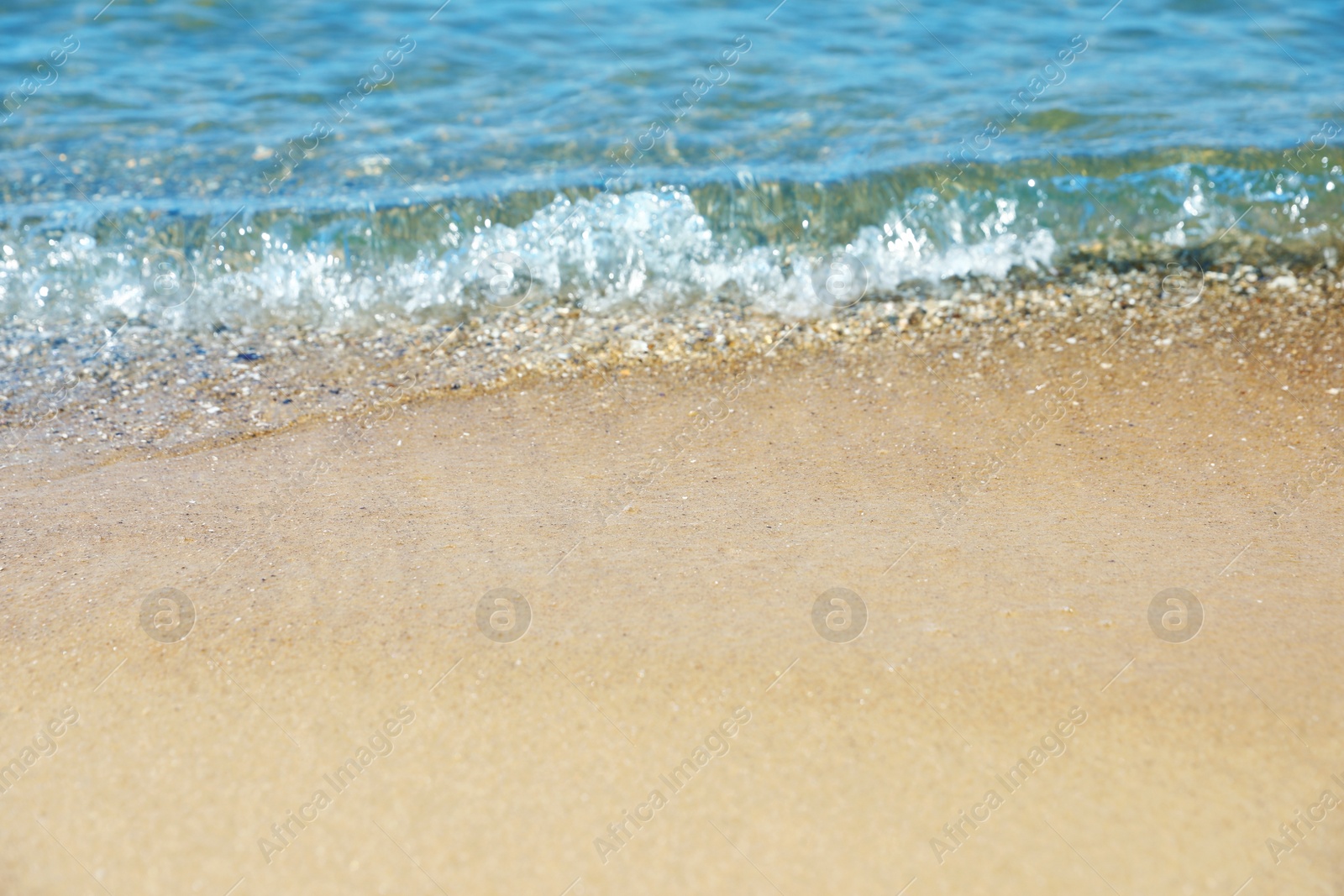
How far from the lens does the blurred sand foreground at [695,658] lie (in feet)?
5.96

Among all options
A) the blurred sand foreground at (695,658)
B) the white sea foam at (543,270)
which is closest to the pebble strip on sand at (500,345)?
the white sea foam at (543,270)

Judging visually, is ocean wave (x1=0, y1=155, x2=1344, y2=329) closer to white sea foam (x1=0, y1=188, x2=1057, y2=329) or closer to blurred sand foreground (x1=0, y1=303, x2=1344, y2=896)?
white sea foam (x1=0, y1=188, x2=1057, y2=329)

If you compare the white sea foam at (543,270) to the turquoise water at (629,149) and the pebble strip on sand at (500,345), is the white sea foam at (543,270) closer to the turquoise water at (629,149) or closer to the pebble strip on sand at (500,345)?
the turquoise water at (629,149)

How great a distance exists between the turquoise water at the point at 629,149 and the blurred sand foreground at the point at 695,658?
1293mm

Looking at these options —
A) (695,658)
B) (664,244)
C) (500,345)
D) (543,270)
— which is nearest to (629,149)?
(664,244)

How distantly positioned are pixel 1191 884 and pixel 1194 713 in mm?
417

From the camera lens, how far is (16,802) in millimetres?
1917

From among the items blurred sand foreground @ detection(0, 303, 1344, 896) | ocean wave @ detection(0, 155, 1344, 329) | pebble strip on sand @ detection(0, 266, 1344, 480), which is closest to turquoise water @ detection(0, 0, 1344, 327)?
ocean wave @ detection(0, 155, 1344, 329)

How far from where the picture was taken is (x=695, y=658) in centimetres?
223

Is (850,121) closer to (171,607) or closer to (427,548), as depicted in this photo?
(427,548)

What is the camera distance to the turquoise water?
4.29m

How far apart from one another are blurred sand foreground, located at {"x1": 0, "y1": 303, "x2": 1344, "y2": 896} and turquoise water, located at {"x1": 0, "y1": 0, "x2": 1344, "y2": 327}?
1.29 m

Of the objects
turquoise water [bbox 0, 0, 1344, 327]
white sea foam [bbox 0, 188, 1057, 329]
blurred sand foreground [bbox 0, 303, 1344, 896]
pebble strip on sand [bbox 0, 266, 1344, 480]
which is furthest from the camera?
turquoise water [bbox 0, 0, 1344, 327]

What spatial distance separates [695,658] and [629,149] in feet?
11.3
